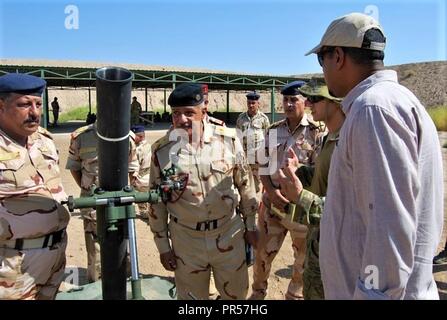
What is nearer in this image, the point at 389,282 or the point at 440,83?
the point at 389,282

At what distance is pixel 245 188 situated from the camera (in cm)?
342

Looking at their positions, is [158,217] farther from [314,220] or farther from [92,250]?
[92,250]

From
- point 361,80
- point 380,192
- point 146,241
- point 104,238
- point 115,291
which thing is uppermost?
point 361,80

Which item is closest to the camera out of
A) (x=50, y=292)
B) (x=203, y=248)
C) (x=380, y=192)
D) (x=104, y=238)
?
(x=380, y=192)

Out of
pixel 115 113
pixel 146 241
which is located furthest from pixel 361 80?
pixel 146 241

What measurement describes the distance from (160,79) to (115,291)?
21.4 metres

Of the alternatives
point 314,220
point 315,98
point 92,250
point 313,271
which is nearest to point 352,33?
point 314,220

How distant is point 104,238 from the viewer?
2.01 meters

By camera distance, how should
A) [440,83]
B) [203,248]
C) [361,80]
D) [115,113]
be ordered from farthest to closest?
1. [440,83]
2. [203,248]
3. [115,113]
4. [361,80]

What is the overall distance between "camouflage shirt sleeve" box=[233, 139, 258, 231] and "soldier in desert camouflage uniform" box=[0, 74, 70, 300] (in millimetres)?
1359

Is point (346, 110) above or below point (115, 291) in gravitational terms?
above

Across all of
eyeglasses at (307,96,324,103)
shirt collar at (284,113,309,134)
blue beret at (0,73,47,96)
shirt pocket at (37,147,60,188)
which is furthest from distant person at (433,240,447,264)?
blue beret at (0,73,47,96)

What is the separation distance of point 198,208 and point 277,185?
4.51 feet

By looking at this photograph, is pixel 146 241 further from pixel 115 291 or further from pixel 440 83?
pixel 440 83
